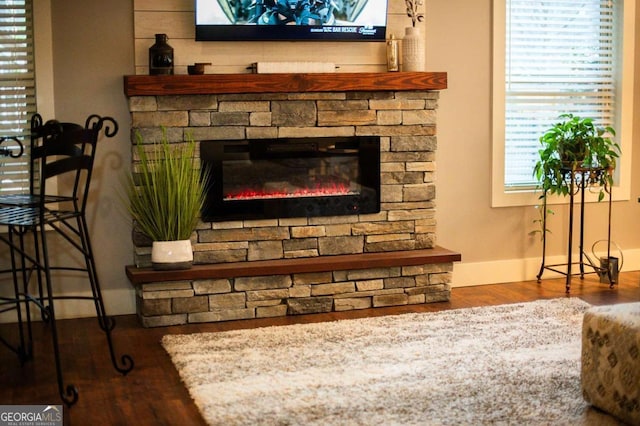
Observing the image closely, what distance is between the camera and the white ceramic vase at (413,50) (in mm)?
5059

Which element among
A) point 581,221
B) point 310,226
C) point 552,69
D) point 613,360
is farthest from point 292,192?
point 613,360

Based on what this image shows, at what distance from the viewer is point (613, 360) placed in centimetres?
299

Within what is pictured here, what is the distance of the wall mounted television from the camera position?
15.6 ft

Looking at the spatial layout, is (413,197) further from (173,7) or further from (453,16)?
(173,7)

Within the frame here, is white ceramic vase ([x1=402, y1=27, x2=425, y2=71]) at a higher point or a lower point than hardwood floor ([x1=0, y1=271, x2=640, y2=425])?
higher

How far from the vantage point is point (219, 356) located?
388 cm

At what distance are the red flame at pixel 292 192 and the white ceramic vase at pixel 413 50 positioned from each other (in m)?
0.82

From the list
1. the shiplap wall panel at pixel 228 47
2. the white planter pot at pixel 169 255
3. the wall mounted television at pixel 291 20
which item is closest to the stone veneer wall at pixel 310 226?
the white planter pot at pixel 169 255

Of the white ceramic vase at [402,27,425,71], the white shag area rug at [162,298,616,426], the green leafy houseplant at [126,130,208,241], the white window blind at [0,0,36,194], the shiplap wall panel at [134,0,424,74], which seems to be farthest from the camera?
the white ceramic vase at [402,27,425,71]

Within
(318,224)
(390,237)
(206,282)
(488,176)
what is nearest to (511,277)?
(488,176)

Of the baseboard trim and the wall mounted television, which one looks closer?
the wall mounted television

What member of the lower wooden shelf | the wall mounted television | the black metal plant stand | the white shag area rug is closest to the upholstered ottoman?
the white shag area rug

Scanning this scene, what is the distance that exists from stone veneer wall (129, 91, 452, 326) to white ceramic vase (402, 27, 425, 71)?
0.16m

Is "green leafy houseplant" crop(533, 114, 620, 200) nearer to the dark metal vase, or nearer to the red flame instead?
the red flame
